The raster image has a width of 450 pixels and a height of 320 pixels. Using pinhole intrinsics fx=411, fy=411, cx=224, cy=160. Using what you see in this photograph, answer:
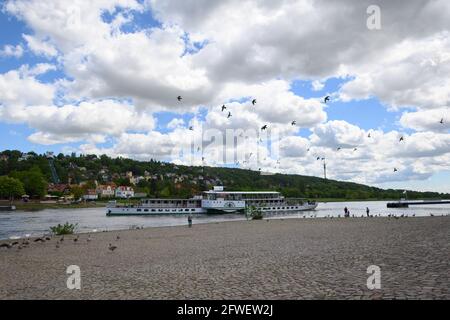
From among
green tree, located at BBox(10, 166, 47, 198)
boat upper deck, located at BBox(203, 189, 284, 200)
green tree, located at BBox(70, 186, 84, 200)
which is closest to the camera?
boat upper deck, located at BBox(203, 189, 284, 200)

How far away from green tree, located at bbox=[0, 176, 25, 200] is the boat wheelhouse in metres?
66.2

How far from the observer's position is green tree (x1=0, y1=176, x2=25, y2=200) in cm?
14788

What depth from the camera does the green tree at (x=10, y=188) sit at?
485 ft

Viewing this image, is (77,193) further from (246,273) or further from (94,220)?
(246,273)

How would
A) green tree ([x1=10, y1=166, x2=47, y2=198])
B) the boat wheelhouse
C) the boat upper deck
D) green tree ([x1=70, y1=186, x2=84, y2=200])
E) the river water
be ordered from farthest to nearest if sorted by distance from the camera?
1. green tree ([x1=70, y1=186, x2=84, y2=200])
2. green tree ([x1=10, y1=166, x2=47, y2=198])
3. the boat upper deck
4. the boat wheelhouse
5. the river water

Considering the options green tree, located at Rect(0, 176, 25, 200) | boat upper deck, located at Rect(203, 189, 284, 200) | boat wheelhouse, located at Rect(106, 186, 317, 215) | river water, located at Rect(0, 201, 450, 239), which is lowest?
river water, located at Rect(0, 201, 450, 239)

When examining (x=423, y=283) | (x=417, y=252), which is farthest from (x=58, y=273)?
(x=417, y=252)

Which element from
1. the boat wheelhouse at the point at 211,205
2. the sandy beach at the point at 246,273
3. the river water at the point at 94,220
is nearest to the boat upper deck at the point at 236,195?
the boat wheelhouse at the point at 211,205

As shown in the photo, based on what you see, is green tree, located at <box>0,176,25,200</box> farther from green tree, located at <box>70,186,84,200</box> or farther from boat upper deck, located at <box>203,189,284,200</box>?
boat upper deck, located at <box>203,189,284,200</box>

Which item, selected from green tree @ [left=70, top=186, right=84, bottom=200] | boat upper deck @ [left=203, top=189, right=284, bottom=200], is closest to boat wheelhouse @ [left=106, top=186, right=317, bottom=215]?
boat upper deck @ [left=203, top=189, right=284, bottom=200]

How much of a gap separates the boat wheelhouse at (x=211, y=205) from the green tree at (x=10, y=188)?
66223 mm

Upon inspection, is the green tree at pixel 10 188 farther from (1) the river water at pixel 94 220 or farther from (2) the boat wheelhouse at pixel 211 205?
(2) the boat wheelhouse at pixel 211 205

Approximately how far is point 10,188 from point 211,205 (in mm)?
87615
